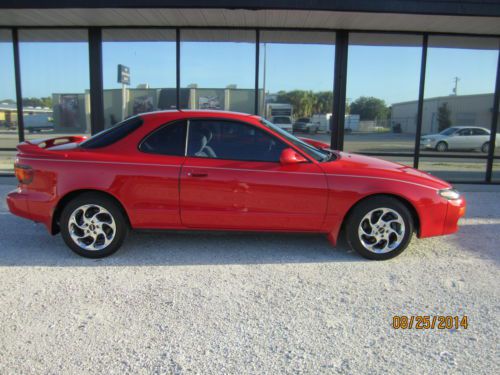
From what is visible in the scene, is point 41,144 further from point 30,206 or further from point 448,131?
point 448,131

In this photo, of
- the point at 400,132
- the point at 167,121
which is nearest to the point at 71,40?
the point at 167,121

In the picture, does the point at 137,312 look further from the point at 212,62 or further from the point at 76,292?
the point at 212,62

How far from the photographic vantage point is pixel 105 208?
409 cm

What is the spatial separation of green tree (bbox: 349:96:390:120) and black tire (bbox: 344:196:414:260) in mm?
4943

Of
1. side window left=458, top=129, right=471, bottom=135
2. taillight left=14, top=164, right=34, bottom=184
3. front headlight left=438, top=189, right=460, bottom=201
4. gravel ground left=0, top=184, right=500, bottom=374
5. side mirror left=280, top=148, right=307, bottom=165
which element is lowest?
gravel ground left=0, top=184, right=500, bottom=374

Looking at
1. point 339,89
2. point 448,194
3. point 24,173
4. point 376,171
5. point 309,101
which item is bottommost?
point 448,194

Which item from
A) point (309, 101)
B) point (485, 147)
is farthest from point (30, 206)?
point (485, 147)

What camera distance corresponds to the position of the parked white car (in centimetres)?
859

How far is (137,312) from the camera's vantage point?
3.06 meters

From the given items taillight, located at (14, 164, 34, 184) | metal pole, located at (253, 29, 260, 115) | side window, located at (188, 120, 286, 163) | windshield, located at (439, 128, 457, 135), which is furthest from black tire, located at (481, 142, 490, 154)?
taillight, located at (14, 164, 34, 184)

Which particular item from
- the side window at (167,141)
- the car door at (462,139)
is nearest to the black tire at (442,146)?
the car door at (462,139)

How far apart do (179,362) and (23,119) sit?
27.6ft

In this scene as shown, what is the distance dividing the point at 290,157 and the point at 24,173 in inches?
112

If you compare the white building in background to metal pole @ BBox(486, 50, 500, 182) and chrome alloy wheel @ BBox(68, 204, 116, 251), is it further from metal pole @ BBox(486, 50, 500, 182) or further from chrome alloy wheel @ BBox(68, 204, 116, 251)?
chrome alloy wheel @ BBox(68, 204, 116, 251)
